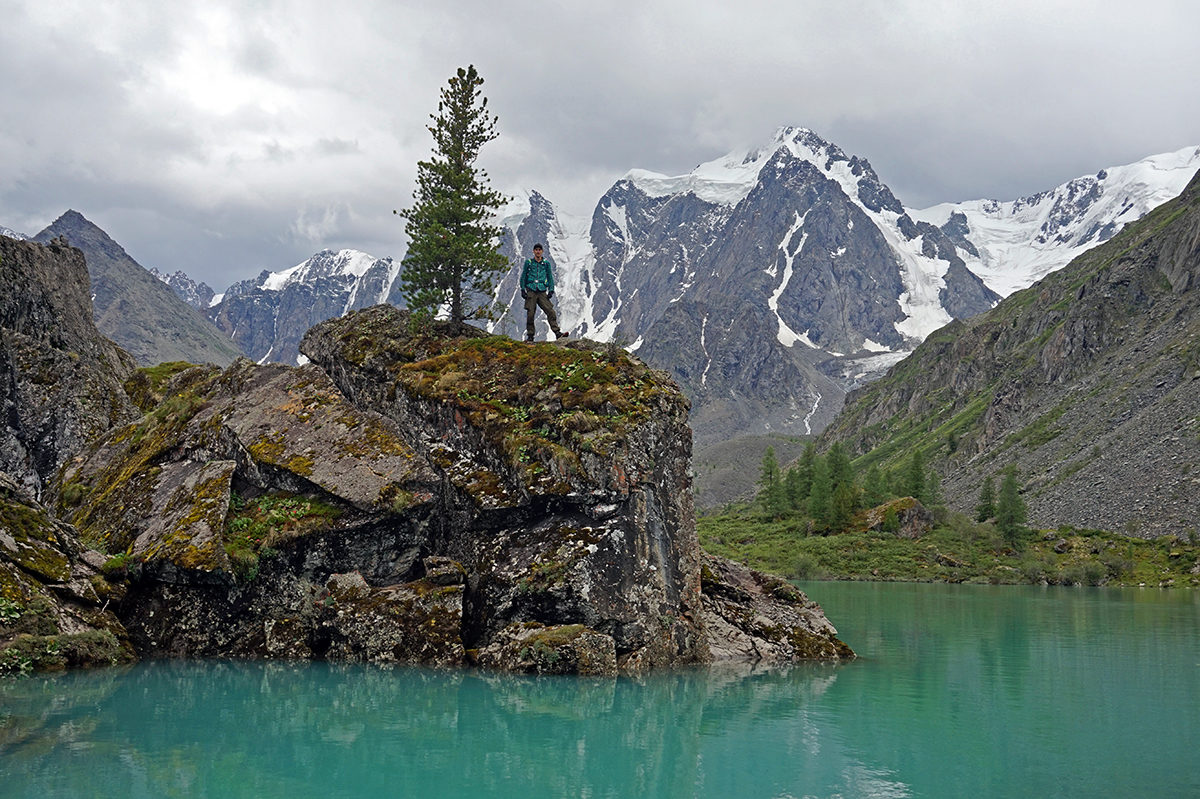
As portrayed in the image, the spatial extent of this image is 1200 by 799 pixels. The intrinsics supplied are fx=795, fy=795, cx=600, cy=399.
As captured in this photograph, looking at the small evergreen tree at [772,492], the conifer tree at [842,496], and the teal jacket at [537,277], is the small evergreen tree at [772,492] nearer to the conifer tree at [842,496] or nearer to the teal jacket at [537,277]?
the conifer tree at [842,496]

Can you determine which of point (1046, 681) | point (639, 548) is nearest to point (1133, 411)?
point (1046, 681)

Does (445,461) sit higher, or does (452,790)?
(445,461)

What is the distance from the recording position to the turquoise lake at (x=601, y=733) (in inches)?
585

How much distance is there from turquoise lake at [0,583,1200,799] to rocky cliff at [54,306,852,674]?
5.50 ft

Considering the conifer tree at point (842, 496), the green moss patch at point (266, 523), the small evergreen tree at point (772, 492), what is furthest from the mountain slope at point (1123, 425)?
the green moss patch at point (266, 523)

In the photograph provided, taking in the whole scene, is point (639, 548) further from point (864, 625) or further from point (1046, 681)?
point (864, 625)

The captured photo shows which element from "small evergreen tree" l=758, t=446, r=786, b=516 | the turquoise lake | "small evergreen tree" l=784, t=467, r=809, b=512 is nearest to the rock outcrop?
the turquoise lake

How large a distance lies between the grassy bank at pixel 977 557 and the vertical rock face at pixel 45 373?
81585 mm

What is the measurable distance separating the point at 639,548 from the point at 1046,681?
1537cm

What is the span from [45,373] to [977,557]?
347 feet

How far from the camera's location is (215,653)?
27016mm

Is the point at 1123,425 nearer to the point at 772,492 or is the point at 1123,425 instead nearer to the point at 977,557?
the point at 977,557

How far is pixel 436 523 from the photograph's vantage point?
2970cm

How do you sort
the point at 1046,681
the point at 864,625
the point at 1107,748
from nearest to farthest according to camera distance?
the point at 1107,748 < the point at 1046,681 < the point at 864,625
